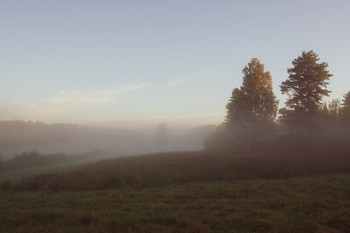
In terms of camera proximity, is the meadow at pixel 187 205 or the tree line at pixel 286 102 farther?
the tree line at pixel 286 102

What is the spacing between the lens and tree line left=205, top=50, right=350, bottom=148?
2992 cm

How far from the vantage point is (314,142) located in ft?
98.2

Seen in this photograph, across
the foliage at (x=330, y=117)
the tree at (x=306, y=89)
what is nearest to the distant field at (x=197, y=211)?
the tree at (x=306, y=89)

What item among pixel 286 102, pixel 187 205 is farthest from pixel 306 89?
pixel 187 205

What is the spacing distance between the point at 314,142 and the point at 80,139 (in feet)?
573

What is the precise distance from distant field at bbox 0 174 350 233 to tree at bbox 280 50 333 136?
1942 centimetres

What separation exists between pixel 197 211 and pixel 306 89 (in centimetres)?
2858

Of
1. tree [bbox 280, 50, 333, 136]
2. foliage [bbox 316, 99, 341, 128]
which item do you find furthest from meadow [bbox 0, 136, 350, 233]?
foliage [bbox 316, 99, 341, 128]

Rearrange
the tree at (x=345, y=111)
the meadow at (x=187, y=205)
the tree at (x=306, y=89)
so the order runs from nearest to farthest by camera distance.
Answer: the meadow at (x=187, y=205) → the tree at (x=306, y=89) → the tree at (x=345, y=111)

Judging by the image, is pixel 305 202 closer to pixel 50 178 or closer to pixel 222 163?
pixel 222 163

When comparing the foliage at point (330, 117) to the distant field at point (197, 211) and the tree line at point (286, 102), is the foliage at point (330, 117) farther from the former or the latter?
the distant field at point (197, 211)

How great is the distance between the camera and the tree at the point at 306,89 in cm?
2969

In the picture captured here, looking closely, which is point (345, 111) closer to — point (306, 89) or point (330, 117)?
point (330, 117)

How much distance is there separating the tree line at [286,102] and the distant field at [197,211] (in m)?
19.9
